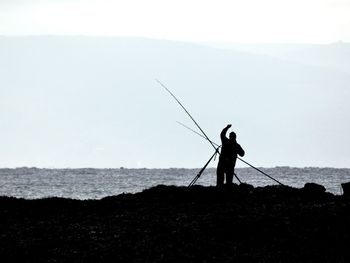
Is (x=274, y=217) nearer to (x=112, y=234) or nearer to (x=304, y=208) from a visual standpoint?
(x=304, y=208)

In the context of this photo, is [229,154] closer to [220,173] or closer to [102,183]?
[220,173]

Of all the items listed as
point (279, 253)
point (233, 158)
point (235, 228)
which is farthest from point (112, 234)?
point (233, 158)

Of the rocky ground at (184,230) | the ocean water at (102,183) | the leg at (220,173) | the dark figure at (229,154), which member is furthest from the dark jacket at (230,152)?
the ocean water at (102,183)

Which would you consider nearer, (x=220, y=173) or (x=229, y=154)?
(x=229, y=154)

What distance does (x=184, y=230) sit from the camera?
Result: 1992cm

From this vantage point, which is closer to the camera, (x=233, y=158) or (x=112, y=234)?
(x=112, y=234)

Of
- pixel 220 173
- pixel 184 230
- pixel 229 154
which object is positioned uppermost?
pixel 229 154

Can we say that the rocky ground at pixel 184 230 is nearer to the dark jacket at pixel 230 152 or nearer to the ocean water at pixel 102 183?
the dark jacket at pixel 230 152

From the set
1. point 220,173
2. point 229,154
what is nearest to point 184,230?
point 229,154

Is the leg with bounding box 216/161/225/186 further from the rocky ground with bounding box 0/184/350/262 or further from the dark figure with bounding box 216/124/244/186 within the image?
the rocky ground with bounding box 0/184/350/262

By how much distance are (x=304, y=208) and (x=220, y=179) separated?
18.3ft

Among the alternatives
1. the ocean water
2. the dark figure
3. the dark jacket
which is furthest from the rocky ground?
the ocean water

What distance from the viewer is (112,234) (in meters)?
20.0

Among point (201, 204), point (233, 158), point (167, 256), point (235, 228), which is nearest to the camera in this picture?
point (167, 256)
